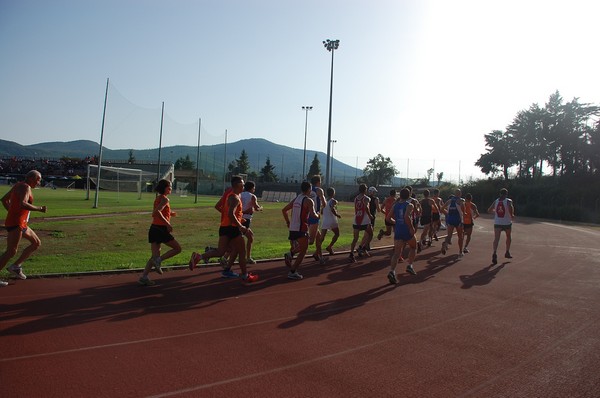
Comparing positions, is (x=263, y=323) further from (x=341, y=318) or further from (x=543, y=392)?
(x=543, y=392)

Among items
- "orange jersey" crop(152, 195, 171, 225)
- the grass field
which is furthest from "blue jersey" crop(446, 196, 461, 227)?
"orange jersey" crop(152, 195, 171, 225)

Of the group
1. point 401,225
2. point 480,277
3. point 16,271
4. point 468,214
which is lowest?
point 16,271

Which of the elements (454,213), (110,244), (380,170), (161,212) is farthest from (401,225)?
(380,170)

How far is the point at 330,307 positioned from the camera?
272 inches

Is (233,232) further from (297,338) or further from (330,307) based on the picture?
(297,338)

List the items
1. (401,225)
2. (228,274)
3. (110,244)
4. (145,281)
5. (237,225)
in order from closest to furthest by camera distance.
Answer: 1. (237,225)
2. (145,281)
3. (228,274)
4. (401,225)
5. (110,244)

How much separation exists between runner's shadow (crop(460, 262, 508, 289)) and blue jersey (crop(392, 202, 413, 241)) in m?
1.45

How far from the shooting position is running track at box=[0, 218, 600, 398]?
4.09 meters

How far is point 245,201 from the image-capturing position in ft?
33.4

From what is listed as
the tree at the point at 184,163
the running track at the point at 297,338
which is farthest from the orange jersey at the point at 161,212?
the tree at the point at 184,163

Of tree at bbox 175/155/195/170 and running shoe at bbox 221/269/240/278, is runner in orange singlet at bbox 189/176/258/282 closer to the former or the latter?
running shoe at bbox 221/269/240/278

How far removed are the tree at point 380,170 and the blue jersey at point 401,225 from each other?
7653 cm

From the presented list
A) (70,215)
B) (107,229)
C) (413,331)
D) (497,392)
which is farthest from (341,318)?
(70,215)

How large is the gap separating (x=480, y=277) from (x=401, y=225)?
2.44 meters
